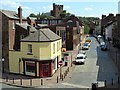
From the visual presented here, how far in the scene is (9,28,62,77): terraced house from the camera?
3278cm

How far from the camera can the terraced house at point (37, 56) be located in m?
32.8

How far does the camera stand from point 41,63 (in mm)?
32750

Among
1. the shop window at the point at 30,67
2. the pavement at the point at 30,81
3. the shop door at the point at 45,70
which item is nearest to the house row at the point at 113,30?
the shop door at the point at 45,70

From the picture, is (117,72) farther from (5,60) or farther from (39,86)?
(5,60)

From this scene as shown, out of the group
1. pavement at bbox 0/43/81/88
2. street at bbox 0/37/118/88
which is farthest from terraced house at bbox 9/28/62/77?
street at bbox 0/37/118/88

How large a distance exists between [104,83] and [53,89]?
221 inches

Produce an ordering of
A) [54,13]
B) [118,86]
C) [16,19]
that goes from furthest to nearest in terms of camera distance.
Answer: [54,13] → [16,19] → [118,86]

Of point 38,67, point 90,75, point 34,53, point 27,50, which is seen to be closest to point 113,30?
point 90,75

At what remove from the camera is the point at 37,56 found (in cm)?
3278

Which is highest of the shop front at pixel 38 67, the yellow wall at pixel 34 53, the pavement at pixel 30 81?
the yellow wall at pixel 34 53

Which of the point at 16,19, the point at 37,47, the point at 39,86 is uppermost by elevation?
the point at 16,19

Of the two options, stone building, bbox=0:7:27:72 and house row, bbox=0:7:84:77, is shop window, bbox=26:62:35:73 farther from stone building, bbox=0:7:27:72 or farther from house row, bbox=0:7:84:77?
stone building, bbox=0:7:27:72

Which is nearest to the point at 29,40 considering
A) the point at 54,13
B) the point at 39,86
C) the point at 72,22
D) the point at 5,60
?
the point at 5,60

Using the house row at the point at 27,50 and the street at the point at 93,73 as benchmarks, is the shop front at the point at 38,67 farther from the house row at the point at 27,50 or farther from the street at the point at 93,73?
the street at the point at 93,73
